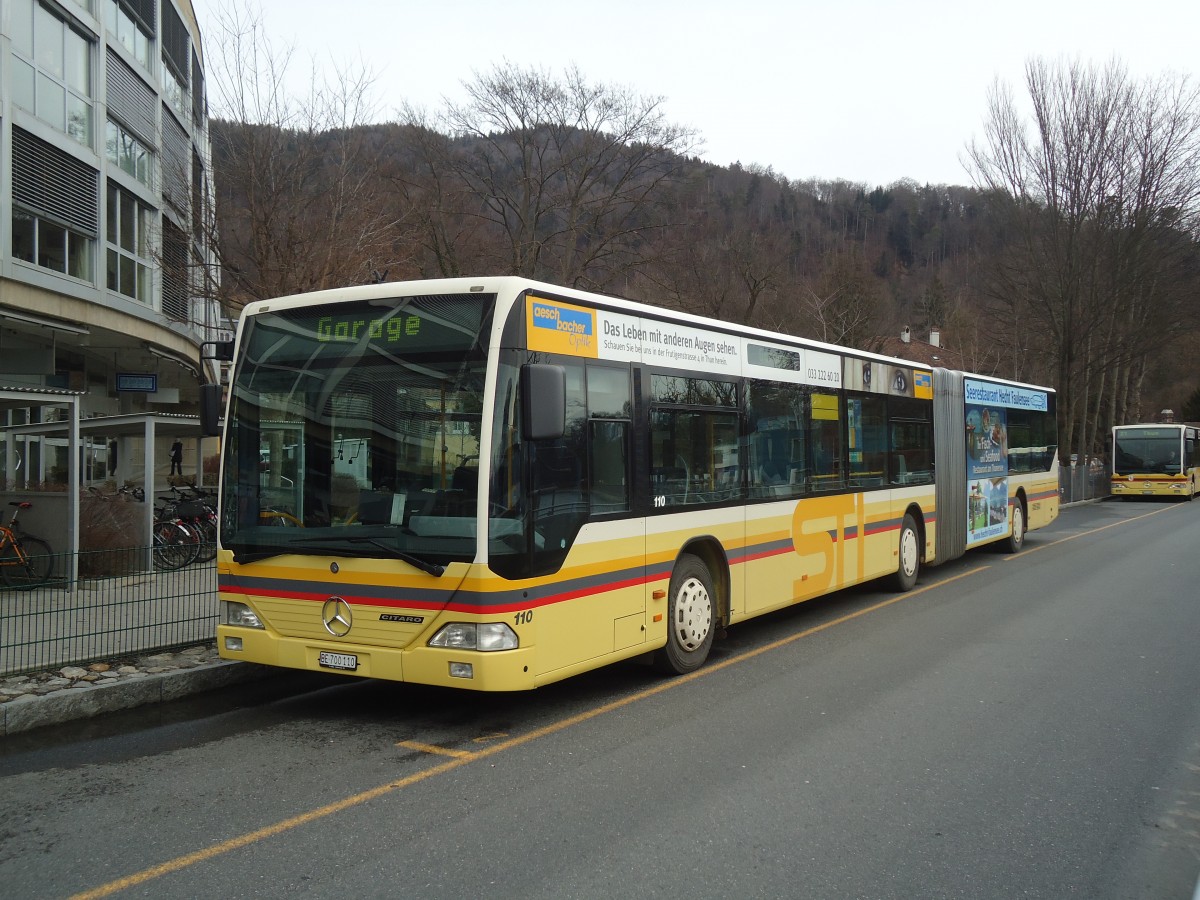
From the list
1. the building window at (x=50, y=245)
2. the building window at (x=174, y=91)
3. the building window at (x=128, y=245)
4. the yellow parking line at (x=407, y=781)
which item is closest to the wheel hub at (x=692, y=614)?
the yellow parking line at (x=407, y=781)

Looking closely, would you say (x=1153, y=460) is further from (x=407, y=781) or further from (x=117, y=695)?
(x=117, y=695)

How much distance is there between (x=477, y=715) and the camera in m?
6.85

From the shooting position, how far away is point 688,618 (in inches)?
313

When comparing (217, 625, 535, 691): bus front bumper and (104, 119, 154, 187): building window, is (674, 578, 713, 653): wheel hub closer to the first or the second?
(217, 625, 535, 691): bus front bumper

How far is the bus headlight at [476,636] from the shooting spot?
5.96 metres

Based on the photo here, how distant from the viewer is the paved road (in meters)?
4.11

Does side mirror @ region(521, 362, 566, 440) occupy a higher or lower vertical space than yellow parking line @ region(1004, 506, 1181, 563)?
higher

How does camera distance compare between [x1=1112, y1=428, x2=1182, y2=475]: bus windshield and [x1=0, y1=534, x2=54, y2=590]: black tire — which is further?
[x1=1112, y1=428, x2=1182, y2=475]: bus windshield

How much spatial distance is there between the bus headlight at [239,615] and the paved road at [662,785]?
0.69 metres

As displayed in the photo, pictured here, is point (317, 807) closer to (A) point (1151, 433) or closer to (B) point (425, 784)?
(B) point (425, 784)

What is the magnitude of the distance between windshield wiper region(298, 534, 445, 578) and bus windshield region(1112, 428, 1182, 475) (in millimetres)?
36607

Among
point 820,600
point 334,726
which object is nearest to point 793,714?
point 334,726

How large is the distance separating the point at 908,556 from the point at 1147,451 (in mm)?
28426

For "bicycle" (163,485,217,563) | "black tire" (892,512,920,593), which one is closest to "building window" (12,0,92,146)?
"bicycle" (163,485,217,563)
